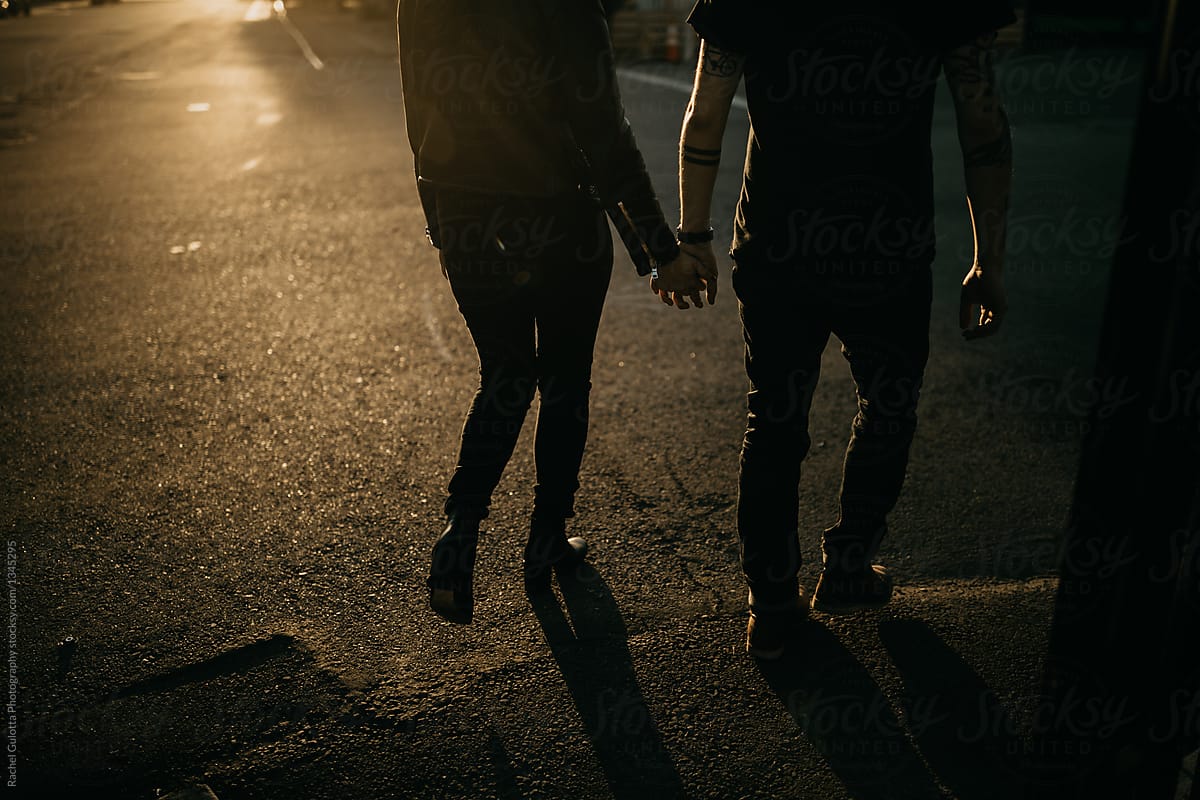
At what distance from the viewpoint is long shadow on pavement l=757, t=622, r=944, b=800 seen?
7.72ft

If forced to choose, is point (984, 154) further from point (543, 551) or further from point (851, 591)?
point (543, 551)

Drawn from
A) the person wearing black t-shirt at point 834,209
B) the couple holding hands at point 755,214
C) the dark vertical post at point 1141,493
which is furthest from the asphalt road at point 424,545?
the person wearing black t-shirt at point 834,209

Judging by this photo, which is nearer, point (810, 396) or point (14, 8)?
point (810, 396)

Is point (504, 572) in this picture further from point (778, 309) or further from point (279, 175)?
point (279, 175)

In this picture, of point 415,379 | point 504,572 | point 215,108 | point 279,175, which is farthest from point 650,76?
point 504,572

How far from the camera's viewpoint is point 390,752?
245 centimetres

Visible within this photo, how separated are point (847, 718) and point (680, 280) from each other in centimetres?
126

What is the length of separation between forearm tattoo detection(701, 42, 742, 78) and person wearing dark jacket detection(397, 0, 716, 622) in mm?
268

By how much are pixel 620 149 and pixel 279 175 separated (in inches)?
310

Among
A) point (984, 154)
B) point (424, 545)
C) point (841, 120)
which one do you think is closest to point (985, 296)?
point (984, 154)

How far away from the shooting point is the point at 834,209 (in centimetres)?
244

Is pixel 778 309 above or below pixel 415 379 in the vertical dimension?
above

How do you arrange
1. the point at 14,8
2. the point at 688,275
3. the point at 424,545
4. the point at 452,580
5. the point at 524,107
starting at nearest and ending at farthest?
the point at 524,107 < the point at 688,275 < the point at 452,580 < the point at 424,545 < the point at 14,8

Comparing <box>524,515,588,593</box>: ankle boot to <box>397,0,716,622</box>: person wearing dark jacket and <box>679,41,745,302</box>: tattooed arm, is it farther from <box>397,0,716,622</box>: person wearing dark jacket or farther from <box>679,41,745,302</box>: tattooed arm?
<box>679,41,745,302</box>: tattooed arm
